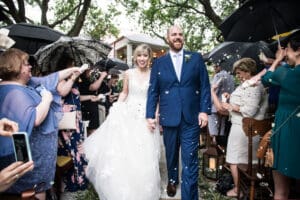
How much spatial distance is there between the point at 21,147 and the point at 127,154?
292 cm

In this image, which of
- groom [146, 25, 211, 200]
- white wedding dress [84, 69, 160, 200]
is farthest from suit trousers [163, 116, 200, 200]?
white wedding dress [84, 69, 160, 200]

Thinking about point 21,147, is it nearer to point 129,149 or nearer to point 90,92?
point 129,149

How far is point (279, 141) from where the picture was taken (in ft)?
11.8

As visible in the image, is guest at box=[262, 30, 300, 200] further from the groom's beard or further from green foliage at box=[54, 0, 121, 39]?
green foliage at box=[54, 0, 121, 39]

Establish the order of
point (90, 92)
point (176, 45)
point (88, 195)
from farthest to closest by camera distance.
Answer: point (90, 92) → point (88, 195) → point (176, 45)

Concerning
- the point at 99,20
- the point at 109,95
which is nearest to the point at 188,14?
the point at 99,20

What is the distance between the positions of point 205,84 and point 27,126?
2.33 m

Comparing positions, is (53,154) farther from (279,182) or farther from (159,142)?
(279,182)

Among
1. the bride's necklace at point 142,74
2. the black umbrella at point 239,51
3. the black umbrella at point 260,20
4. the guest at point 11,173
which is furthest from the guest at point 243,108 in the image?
the guest at point 11,173

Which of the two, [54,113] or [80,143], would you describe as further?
[80,143]

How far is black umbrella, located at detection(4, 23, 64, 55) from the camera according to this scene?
18.4 feet

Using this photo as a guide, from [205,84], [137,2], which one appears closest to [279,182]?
[205,84]

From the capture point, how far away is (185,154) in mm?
4410

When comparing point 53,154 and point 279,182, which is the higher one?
point 53,154
